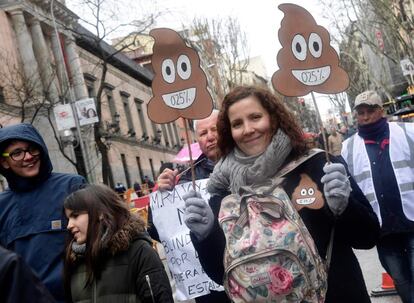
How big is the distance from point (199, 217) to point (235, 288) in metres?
0.41

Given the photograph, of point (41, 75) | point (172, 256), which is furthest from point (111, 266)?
point (41, 75)

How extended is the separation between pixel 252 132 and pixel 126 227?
1133mm

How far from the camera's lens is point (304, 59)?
3.12m

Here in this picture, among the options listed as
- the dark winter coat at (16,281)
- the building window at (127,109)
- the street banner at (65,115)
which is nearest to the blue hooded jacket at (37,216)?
the dark winter coat at (16,281)

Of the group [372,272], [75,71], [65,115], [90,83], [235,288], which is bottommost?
[372,272]

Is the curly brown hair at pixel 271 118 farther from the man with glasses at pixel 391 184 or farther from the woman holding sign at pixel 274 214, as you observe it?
the man with glasses at pixel 391 184

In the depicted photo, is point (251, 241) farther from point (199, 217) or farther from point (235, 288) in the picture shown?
point (199, 217)

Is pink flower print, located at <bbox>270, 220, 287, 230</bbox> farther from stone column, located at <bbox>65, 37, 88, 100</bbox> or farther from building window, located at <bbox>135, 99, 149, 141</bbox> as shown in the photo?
building window, located at <bbox>135, 99, 149, 141</bbox>

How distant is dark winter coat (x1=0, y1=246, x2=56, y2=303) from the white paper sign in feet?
9.67

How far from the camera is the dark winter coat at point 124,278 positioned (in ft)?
11.2

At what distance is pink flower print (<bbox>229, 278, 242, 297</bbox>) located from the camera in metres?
2.56

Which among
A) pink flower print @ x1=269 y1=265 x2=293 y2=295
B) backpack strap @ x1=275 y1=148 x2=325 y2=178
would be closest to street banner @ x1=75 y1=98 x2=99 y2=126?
backpack strap @ x1=275 y1=148 x2=325 y2=178

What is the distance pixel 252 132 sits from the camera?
2809 millimetres

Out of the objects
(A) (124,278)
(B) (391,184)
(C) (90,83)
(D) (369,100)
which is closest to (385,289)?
(B) (391,184)
